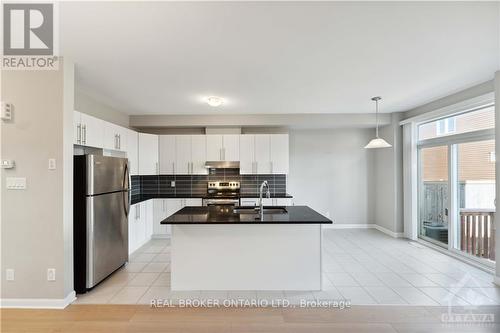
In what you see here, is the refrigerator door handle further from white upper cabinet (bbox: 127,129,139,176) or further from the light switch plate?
the light switch plate

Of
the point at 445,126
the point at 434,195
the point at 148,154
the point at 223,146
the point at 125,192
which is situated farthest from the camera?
the point at 223,146

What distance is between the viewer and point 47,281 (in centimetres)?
275

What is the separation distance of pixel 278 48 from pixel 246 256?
2.32 metres

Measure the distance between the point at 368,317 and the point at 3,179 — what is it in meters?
3.98

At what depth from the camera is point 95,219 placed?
3.18 meters

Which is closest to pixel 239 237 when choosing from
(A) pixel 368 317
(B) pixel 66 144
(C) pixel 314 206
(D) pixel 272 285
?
(D) pixel 272 285

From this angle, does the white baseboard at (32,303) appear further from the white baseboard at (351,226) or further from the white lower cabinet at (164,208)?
the white baseboard at (351,226)

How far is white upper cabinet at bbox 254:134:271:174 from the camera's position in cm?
582

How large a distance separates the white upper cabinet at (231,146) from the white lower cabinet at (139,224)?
75.5 inches

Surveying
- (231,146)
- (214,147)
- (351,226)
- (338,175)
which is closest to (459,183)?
(338,175)

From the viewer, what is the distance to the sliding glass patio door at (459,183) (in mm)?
3857

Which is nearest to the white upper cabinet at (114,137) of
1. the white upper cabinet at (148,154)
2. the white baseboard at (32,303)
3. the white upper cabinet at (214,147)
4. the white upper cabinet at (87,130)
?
the white upper cabinet at (87,130)

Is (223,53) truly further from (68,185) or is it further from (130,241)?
(130,241)

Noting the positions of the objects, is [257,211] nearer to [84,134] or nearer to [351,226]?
[84,134]
